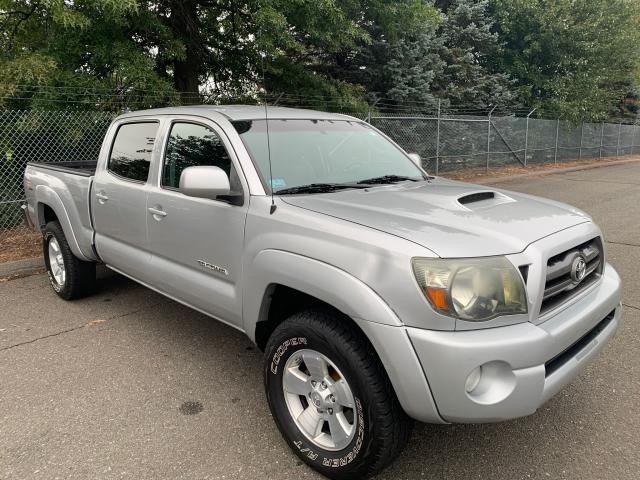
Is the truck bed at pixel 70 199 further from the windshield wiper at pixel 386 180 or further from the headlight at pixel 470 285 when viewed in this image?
the headlight at pixel 470 285

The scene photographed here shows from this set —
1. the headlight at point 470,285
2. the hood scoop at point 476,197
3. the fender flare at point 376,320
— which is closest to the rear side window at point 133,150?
the fender flare at point 376,320

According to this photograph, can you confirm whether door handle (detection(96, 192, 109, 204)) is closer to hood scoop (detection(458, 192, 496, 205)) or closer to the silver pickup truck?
the silver pickup truck

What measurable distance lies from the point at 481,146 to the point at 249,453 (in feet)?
49.5

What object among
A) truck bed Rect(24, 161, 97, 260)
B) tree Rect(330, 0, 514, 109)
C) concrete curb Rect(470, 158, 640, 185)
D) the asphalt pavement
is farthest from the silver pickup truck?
concrete curb Rect(470, 158, 640, 185)

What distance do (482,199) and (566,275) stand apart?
686mm

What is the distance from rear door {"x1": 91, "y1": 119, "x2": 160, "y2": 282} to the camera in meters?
3.71

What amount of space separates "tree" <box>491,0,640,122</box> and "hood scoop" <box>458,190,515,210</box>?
59.1ft

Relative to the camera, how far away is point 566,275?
2465 millimetres

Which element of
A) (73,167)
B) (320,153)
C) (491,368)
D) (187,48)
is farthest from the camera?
(187,48)

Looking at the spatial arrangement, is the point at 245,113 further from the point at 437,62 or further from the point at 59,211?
the point at 437,62

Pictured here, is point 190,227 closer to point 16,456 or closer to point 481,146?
point 16,456

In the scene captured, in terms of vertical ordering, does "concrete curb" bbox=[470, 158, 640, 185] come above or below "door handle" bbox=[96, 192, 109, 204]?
below

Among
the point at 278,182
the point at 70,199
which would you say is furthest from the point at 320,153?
the point at 70,199

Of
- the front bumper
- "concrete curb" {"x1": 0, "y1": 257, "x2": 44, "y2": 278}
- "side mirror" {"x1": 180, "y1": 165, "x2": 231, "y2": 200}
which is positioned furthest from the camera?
"concrete curb" {"x1": 0, "y1": 257, "x2": 44, "y2": 278}
